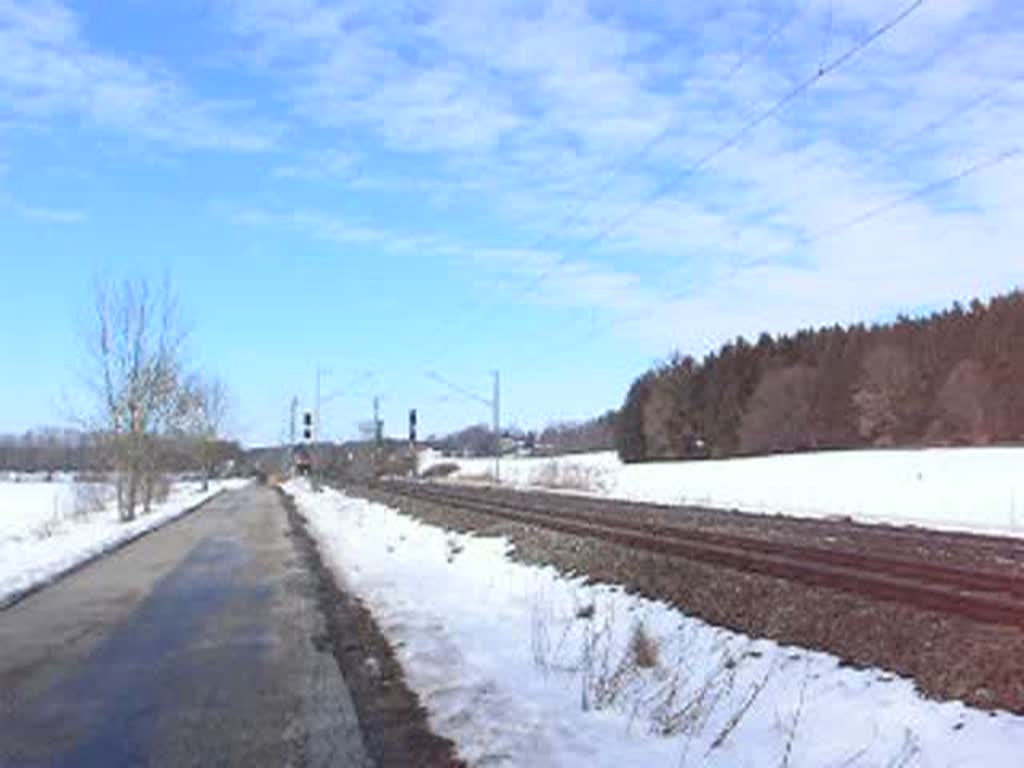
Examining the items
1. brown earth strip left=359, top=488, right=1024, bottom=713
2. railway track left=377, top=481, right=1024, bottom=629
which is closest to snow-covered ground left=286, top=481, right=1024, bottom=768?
brown earth strip left=359, top=488, right=1024, bottom=713

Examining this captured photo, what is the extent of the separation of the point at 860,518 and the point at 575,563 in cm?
1903

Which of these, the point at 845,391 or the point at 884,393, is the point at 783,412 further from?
the point at 884,393

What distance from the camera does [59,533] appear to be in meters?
45.3

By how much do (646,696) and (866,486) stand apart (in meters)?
44.4

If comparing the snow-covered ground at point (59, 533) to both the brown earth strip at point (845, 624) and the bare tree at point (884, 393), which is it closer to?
the brown earth strip at point (845, 624)

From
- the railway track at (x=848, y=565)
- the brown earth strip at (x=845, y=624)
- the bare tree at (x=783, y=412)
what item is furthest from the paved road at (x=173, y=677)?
the bare tree at (x=783, y=412)

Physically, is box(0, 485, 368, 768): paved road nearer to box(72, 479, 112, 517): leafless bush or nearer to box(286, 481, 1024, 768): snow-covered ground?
box(286, 481, 1024, 768): snow-covered ground

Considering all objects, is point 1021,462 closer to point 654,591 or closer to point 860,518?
point 860,518

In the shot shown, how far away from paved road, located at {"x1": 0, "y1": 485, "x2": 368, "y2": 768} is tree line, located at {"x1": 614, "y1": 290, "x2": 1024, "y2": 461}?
3072 inches

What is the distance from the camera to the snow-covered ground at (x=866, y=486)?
43125 mm

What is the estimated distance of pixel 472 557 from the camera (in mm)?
28609

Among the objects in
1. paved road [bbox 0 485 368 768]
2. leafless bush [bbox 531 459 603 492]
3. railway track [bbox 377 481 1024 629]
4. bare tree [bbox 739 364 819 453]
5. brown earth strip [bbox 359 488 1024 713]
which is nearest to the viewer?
paved road [bbox 0 485 368 768]

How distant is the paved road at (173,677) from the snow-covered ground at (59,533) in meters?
1.42

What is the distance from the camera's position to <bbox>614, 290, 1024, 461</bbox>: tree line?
97000mm
